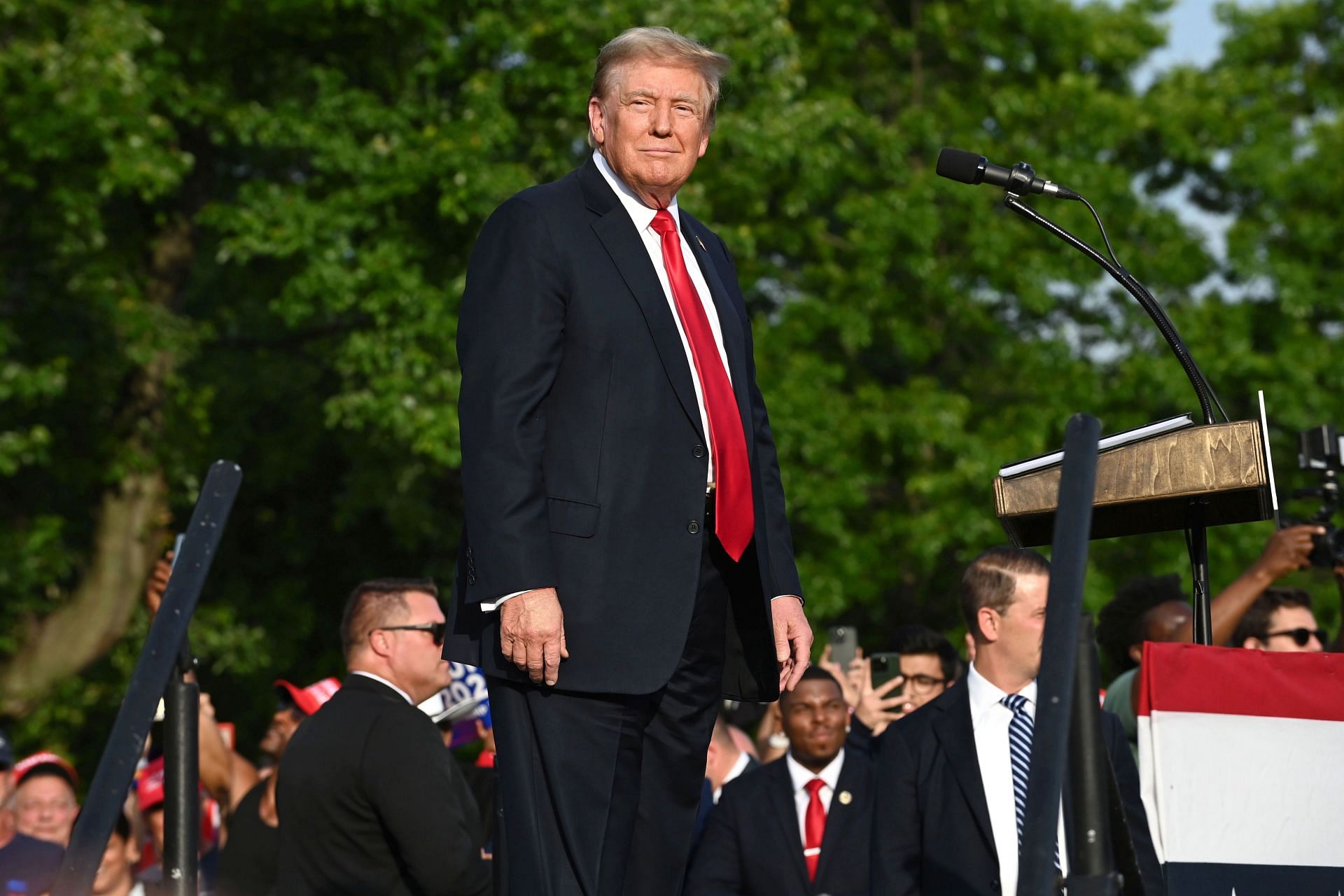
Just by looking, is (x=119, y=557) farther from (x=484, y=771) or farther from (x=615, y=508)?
(x=615, y=508)

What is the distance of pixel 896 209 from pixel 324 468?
733 cm

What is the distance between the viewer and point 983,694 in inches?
187

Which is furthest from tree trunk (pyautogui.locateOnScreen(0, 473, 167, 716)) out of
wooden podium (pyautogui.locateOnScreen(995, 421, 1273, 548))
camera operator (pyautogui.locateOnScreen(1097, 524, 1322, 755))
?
wooden podium (pyautogui.locateOnScreen(995, 421, 1273, 548))

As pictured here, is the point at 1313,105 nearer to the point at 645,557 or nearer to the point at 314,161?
the point at 314,161

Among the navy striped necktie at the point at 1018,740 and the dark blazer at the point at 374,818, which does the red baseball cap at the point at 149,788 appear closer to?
the dark blazer at the point at 374,818

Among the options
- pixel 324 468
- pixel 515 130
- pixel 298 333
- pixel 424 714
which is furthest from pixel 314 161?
pixel 424 714

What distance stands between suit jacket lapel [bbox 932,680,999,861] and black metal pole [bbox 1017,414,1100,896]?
1942 millimetres

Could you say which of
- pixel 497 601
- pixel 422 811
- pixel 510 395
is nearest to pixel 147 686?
pixel 497 601

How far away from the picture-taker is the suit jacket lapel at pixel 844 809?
627 cm

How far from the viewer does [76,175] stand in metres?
14.2

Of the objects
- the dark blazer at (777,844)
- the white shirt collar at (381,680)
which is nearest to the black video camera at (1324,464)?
the dark blazer at (777,844)

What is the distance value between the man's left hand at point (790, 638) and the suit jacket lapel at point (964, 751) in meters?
1.28

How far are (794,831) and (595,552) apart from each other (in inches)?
141

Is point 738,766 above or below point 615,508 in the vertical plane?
below
